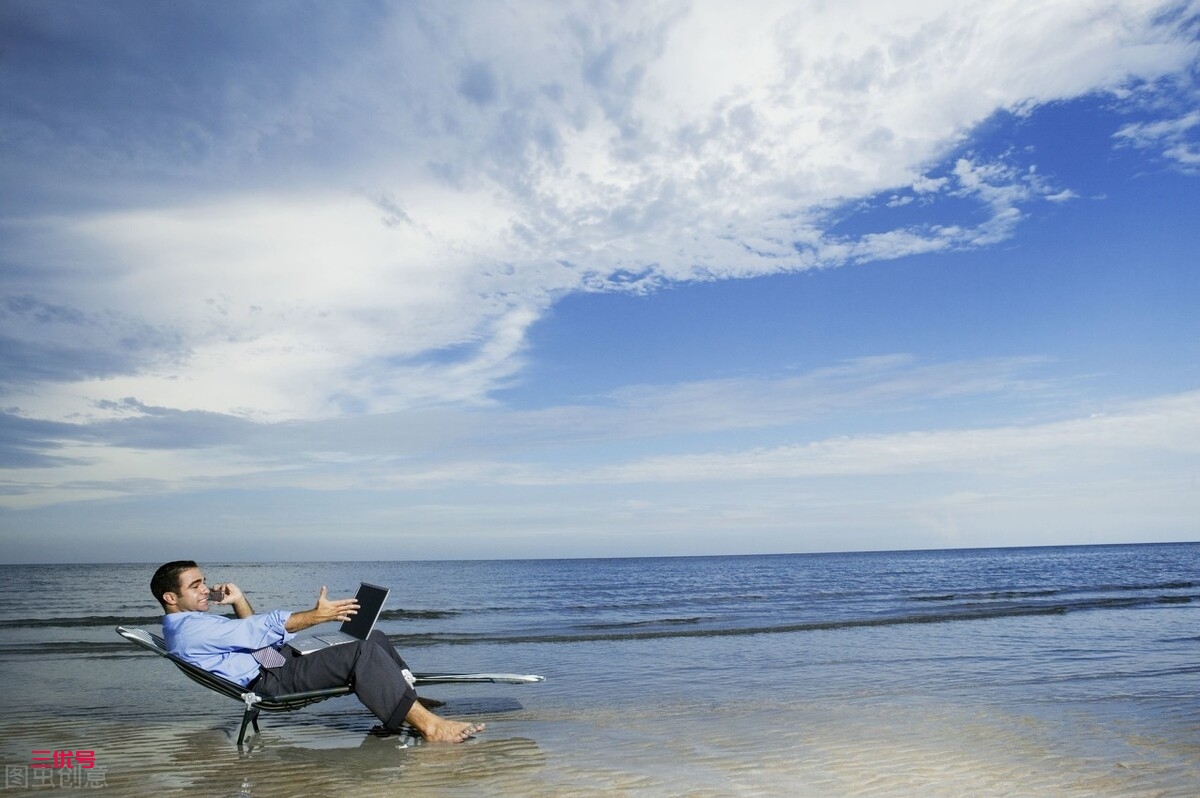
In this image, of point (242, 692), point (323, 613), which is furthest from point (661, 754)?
point (242, 692)

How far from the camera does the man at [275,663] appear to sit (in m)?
6.24

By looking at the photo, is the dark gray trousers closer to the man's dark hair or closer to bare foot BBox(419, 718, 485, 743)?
bare foot BBox(419, 718, 485, 743)

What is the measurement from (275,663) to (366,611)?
34.1 inches

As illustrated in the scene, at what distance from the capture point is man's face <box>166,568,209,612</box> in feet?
20.5

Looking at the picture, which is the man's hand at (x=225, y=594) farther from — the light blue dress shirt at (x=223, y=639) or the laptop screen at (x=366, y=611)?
the laptop screen at (x=366, y=611)

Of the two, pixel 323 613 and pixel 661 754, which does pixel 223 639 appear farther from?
pixel 661 754

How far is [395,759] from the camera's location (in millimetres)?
5953

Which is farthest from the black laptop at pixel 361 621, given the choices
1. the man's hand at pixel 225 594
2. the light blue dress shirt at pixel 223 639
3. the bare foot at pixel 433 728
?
the bare foot at pixel 433 728

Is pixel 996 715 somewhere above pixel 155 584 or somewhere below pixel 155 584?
below

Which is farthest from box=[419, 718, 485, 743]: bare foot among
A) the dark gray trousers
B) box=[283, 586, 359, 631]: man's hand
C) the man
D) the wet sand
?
box=[283, 586, 359, 631]: man's hand

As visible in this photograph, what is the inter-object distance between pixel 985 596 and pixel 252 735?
2562 centimetres

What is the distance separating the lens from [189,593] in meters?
6.28

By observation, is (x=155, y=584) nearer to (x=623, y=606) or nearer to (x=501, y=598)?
(x=623, y=606)

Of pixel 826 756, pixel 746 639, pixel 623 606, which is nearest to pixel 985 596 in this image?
pixel 623 606
